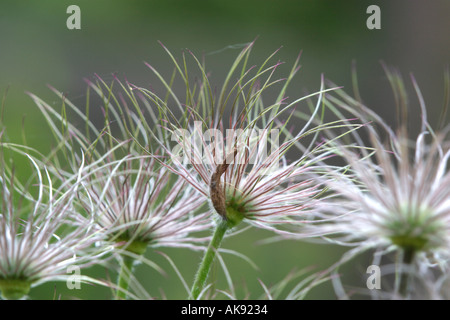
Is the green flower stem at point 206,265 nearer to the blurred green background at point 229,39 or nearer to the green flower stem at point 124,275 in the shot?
the green flower stem at point 124,275

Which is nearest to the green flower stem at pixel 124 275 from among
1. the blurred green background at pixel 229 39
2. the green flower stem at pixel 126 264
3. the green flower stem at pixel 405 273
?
the green flower stem at pixel 126 264

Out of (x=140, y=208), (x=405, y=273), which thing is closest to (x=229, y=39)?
(x=140, y=208)

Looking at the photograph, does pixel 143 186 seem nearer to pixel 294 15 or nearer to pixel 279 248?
Result: pixel 279 248

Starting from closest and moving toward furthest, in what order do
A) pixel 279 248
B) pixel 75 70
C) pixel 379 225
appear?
1. pixel 379 225
2. pixel 279 248
3. pixel 75 70

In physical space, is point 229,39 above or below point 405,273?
above

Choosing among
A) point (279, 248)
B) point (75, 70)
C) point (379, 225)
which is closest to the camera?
point (379, 225)

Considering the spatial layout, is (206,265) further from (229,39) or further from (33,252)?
Result: (229,39)
